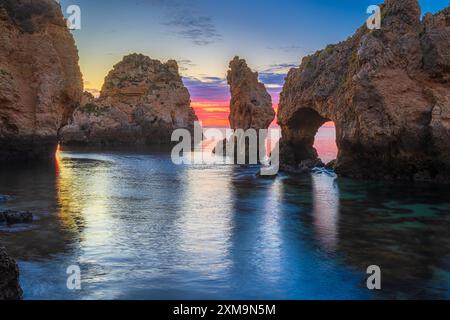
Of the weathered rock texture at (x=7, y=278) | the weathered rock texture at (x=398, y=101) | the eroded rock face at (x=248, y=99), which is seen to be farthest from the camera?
→ the eroded rock face at (x=248, y=99)

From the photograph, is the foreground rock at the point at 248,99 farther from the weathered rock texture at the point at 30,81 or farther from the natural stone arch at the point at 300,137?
the weathered rock texture at the point at 30,81

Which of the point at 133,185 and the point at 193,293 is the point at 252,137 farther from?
the point at 193,293

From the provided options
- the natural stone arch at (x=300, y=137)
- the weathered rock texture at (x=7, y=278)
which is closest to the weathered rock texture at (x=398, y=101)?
the natural stone arch at (x=300, y=137)

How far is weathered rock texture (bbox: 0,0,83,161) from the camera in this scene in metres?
39.5

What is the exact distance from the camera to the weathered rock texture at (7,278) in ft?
29.2

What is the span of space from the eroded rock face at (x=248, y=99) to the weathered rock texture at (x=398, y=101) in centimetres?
3271

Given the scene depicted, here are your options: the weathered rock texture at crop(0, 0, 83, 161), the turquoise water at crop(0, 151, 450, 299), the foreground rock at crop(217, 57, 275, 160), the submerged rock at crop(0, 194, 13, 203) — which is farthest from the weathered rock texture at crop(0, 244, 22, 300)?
the foreground rock at crop(217, 57, 275, 160)

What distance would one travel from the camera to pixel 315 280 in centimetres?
1319

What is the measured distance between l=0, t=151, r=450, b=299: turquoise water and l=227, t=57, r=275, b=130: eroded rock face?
38576 mm

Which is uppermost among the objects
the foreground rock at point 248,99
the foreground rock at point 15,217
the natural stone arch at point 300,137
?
the foreground rock at point 248,99

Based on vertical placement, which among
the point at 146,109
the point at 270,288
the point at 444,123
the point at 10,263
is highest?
the point at 146,109

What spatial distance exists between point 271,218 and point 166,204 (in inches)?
256

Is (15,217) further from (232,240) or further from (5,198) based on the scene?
(232,240)
